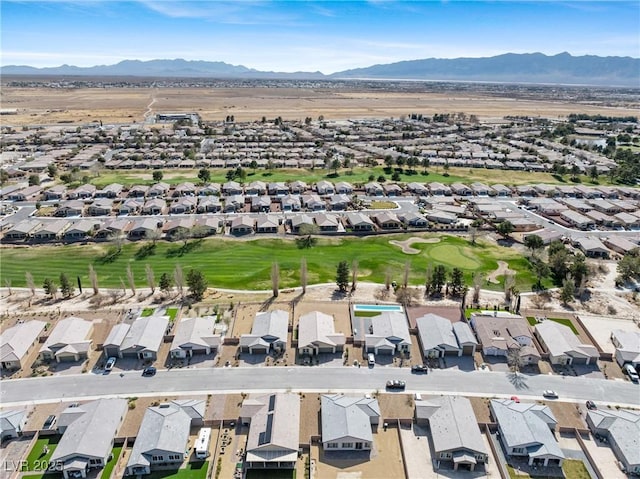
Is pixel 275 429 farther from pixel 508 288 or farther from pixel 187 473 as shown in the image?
pixel 508 288

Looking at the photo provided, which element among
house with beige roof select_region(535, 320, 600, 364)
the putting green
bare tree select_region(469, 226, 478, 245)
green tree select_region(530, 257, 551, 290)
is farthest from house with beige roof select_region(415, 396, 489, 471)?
bare tree select_region(469, 226, 478, 245)

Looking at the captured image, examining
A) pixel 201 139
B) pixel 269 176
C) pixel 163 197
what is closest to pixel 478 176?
pixel 269 176

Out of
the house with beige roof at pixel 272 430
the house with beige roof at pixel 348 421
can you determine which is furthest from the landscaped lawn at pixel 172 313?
the house with beige roof at pixel 348 421

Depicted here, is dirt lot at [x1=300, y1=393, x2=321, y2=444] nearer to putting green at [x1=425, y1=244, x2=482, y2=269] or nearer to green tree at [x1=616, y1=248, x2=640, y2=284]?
putting green at [x1=425, y1=244, x2=482, y2=269]

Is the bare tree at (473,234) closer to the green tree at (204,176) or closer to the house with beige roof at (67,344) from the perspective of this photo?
the house with beige roof at (67,344)

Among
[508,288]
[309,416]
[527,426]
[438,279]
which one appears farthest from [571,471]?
[438,279]

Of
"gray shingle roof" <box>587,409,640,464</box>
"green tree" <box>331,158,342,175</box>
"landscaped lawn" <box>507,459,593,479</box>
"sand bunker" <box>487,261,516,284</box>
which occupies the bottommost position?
"landscaped lawn" <box>507,459,593,479</box>

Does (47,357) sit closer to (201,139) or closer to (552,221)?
(552,221)
